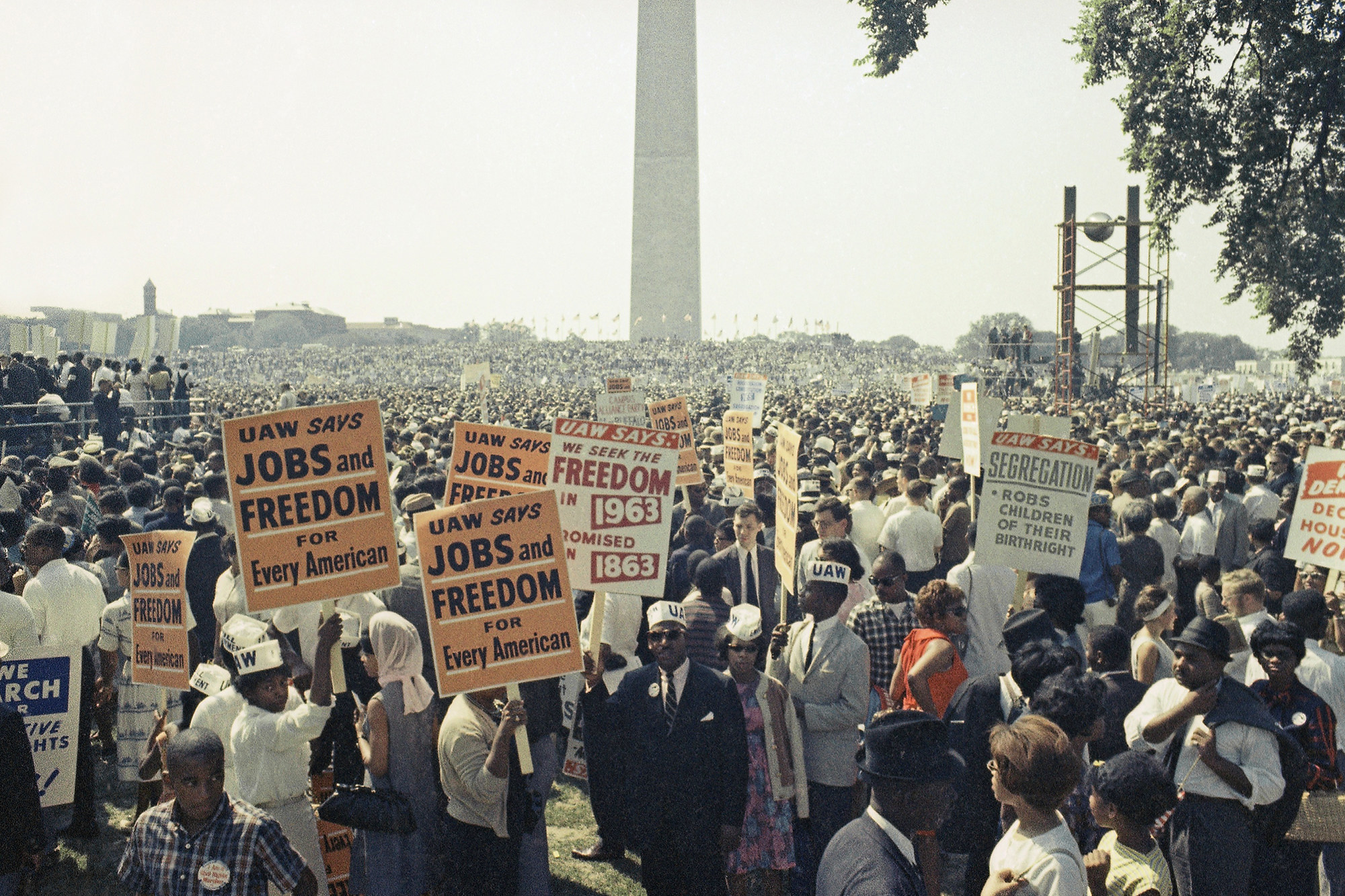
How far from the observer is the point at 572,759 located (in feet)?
22.1

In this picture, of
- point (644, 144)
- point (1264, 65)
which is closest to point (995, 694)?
point (1264, 65)

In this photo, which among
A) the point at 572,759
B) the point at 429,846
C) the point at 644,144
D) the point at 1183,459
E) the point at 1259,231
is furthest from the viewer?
the point at 644,144

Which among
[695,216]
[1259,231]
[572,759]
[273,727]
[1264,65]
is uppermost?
[695,216]

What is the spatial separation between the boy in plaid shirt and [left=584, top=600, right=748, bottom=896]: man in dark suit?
5.05ft

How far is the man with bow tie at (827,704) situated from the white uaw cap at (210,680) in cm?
243

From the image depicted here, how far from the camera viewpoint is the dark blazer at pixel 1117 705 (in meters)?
4.89

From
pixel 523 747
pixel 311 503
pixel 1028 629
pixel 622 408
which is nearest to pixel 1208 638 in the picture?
pixel 1028 629

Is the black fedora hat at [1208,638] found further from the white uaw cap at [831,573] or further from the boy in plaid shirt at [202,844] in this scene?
the boy in plaid shirt at [202,844]

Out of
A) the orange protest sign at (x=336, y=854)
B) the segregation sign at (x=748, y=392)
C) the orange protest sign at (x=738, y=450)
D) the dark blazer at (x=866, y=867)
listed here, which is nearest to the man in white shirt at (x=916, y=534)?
the orange protest sign at (x=738, y=450)

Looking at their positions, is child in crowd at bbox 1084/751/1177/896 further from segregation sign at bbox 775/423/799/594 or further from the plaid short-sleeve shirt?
segregation sign at bbox 775/423/799/594

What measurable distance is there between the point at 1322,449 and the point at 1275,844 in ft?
10.5

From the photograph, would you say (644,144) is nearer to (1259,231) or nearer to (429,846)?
(1259,231)

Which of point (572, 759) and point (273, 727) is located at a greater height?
point (273, 727)

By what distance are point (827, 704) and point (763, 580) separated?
2.53m
